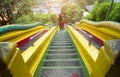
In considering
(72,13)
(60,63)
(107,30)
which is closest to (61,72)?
(60,63)

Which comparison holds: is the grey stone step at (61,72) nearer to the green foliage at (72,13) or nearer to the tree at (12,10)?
the tree at (12,10)

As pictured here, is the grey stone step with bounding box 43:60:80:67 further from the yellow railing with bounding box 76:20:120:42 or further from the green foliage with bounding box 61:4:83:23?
the green foliage with bounding box 61:4:83:23

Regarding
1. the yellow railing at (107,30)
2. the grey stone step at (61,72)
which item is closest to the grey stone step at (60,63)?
the grey stone step at (61,72)

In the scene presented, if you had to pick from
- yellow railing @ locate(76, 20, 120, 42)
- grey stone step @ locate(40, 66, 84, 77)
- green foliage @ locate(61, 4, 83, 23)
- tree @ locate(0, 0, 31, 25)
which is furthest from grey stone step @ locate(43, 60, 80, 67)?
green foliage @ locate(61, 4, 83, 23)

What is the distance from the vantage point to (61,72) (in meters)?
3.98

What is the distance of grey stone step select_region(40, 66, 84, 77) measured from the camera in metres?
3.94

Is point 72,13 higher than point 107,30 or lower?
lower

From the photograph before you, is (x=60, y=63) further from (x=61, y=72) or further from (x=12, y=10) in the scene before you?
(x=12, y=10)

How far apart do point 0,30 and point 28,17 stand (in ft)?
48.7

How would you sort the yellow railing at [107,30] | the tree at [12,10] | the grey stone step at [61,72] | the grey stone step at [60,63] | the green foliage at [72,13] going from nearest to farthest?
the yellow railing at [107,30], the grey stone step at [61,72], the grey stone step at [60,63], the tree at [12,10], the green foliage at [72,13]

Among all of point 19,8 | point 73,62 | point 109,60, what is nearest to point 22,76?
point 109,60

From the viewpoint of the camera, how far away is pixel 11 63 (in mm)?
2059

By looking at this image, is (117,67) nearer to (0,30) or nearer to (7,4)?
(0,30)

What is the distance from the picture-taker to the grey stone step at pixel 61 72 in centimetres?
394
